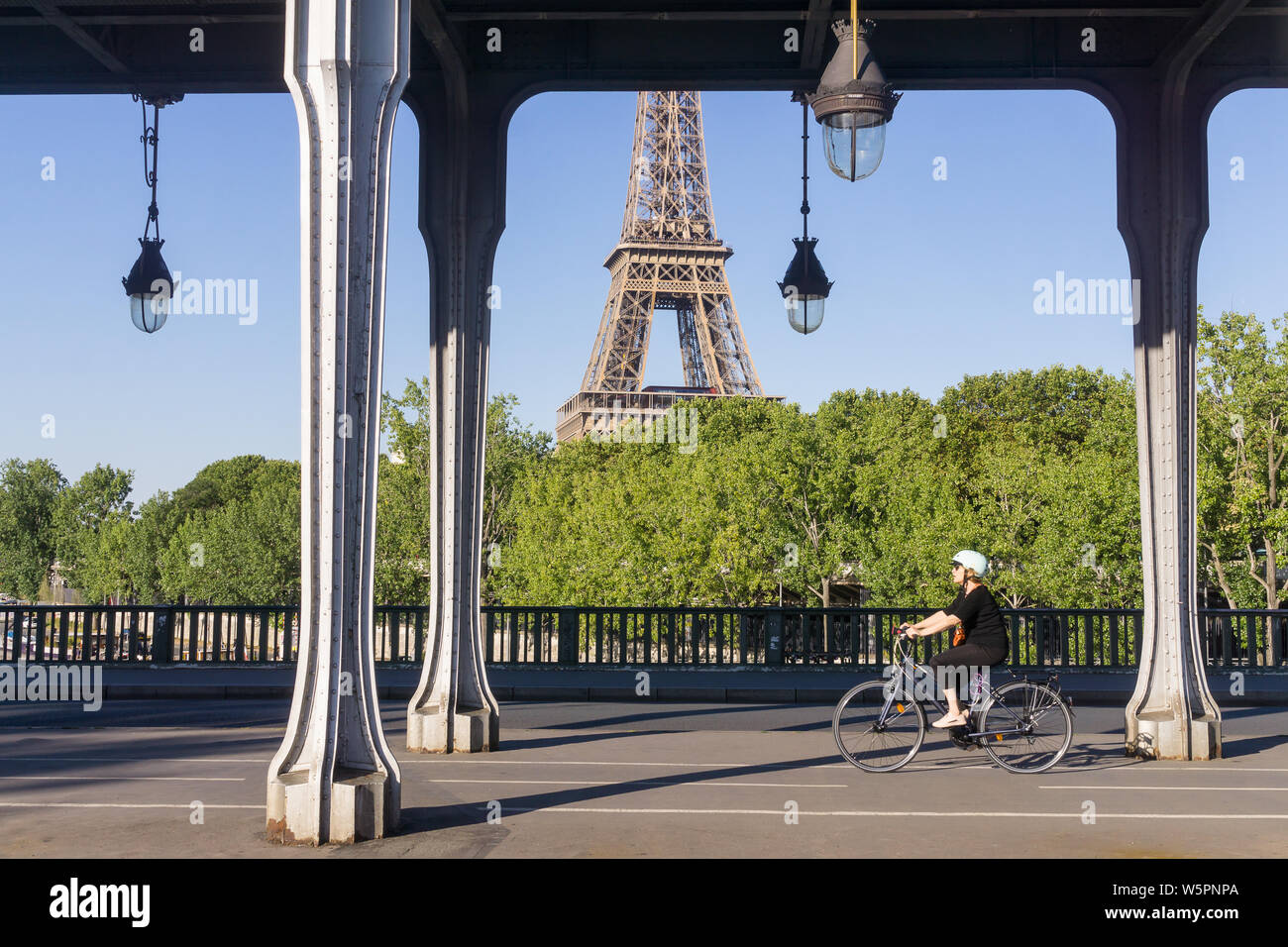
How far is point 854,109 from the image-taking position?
9.05 metres

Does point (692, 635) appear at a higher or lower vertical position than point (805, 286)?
lower

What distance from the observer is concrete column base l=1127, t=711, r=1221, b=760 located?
1196cm

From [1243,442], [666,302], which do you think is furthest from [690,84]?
[666,302]

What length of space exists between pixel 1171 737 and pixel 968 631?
2.50 m

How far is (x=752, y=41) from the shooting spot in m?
13.0

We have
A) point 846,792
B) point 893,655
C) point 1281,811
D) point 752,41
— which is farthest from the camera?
point 893,655

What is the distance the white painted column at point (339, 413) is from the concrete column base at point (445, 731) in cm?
401

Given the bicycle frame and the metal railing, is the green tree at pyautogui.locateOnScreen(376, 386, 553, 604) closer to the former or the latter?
the metal railing

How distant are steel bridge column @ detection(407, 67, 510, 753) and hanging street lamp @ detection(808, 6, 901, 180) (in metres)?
4.42

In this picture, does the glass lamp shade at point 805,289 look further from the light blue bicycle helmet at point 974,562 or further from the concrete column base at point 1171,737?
the concrete column base at point 1171,737

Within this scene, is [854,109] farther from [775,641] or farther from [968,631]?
[775,641]
